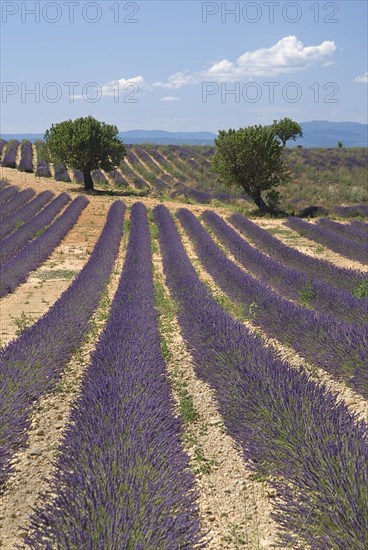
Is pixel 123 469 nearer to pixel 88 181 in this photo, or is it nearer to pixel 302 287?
pixel 302 287

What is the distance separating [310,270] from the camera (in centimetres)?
1158

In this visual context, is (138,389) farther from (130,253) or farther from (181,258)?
(130,253)

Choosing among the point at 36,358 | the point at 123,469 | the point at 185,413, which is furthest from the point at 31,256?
the point at 123,469

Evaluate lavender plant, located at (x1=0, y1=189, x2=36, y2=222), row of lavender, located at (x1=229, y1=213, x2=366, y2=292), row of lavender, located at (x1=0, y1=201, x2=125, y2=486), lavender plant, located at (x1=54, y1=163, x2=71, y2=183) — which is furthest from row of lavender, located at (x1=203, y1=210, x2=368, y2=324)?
lavender plant, located at (x1=54, y1=163, x2=71, y2=183)

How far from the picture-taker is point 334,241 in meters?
15.0

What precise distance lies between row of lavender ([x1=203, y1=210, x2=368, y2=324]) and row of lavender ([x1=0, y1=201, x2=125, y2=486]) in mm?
4179

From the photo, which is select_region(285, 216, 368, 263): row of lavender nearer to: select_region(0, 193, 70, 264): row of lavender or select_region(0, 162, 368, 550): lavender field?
select_region(0, 162, 368, 550): lavender field

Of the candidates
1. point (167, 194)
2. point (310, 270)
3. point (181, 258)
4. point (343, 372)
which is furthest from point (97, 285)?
point (167, 194)

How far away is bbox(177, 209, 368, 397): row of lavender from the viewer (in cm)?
516

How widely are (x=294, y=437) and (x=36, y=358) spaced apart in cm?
351

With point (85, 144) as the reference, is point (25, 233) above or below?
below

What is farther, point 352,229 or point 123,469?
point 352,229

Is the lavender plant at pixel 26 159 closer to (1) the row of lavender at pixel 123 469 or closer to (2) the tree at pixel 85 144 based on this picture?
(2) the tree at pixel 85 144

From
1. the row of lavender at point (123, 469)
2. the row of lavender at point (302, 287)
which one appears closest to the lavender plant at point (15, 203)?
the row of lavender at point (302, 287)
